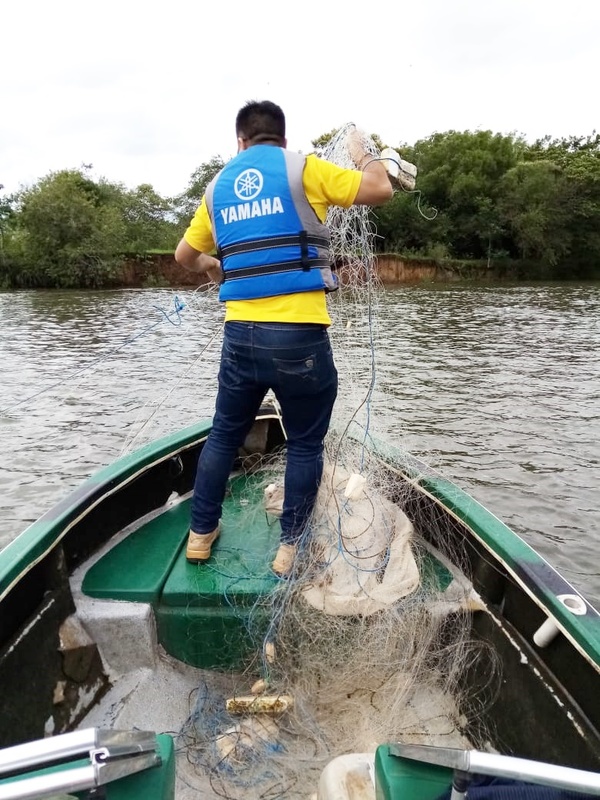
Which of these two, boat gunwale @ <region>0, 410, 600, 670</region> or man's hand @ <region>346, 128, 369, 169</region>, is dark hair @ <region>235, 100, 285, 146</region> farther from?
boat gunwale @ <region>0, 410, 600, 670</region>

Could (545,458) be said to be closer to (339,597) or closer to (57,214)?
(339,597)

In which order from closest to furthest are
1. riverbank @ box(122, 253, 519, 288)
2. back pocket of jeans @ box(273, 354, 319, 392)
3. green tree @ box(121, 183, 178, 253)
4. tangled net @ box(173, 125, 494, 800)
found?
tangled net @ box(173, 125, 494, 800)
back pocket of jeans @ box(273, 354, 319, 392)
riverbank @ box(122, 253, 519, 288)
green tree @ box(121, 183, 178, 253)

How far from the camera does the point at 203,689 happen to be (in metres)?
2.83

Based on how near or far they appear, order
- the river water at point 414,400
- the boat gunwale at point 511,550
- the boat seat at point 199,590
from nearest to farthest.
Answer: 1. the boat gunwale at point 511,550
2. the boat seat at point 199,590
3. the river water at point 414,400

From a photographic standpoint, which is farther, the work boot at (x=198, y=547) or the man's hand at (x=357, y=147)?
the work boot at (x=198, y=547)

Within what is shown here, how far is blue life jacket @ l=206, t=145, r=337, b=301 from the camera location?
2.53m

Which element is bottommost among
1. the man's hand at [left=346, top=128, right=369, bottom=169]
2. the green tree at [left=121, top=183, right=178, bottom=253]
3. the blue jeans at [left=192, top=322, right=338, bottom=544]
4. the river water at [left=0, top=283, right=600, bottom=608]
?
the river water at [left=0, top=283, right=600, bottom=608]

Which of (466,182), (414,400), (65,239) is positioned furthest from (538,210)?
(414,400)

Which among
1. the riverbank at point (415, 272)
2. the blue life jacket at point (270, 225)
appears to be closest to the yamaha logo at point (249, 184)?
the blue life jacket at point (270, 225)

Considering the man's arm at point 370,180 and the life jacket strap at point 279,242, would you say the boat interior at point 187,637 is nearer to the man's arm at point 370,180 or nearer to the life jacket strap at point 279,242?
the life jacket strap at point 279,242

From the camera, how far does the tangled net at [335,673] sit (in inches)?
97.2

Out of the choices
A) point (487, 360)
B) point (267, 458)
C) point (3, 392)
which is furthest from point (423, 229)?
point (267, 458)

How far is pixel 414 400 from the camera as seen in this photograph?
10586mm

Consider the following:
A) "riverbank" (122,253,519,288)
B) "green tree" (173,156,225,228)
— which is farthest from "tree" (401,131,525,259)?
"green tree" (173,156,225,228)
